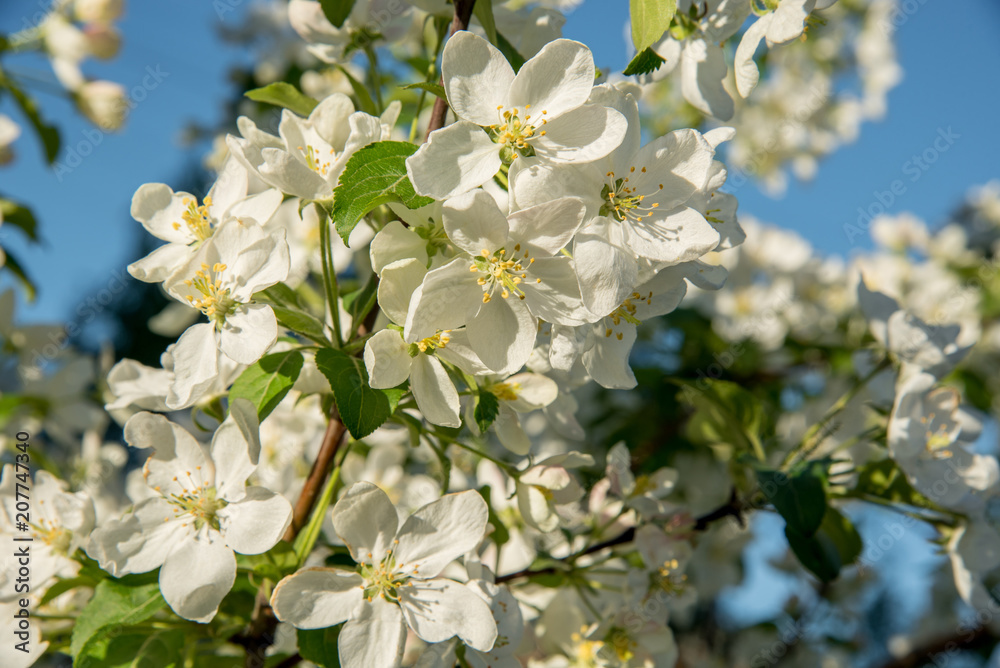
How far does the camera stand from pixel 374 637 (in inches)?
40.6

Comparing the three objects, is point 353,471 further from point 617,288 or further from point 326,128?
point 617,288

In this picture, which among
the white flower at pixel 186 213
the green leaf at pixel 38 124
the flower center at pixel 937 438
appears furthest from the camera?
the green leaf at pixel 38 124

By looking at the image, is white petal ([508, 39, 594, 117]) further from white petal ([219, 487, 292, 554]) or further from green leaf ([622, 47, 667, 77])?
white petal ([219, 487, 292, 554])

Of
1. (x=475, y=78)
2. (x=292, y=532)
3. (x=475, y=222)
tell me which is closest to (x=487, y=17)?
(x=475, y=78)

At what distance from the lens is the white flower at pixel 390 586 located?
3.33ft

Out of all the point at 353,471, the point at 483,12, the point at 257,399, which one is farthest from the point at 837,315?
the point at 257,399

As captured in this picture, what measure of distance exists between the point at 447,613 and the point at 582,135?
721mm

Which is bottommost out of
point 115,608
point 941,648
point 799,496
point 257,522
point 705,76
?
point 941,648

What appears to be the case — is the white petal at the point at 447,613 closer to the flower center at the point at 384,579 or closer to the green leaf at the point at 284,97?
the flower center at the point at 384,579

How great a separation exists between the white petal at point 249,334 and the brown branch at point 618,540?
0.71 metres

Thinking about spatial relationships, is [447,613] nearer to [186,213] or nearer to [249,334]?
[249,334]

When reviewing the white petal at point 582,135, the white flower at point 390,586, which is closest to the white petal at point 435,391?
the white flower at point 390,586

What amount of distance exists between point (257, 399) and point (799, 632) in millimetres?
2500

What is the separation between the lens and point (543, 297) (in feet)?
3.18
